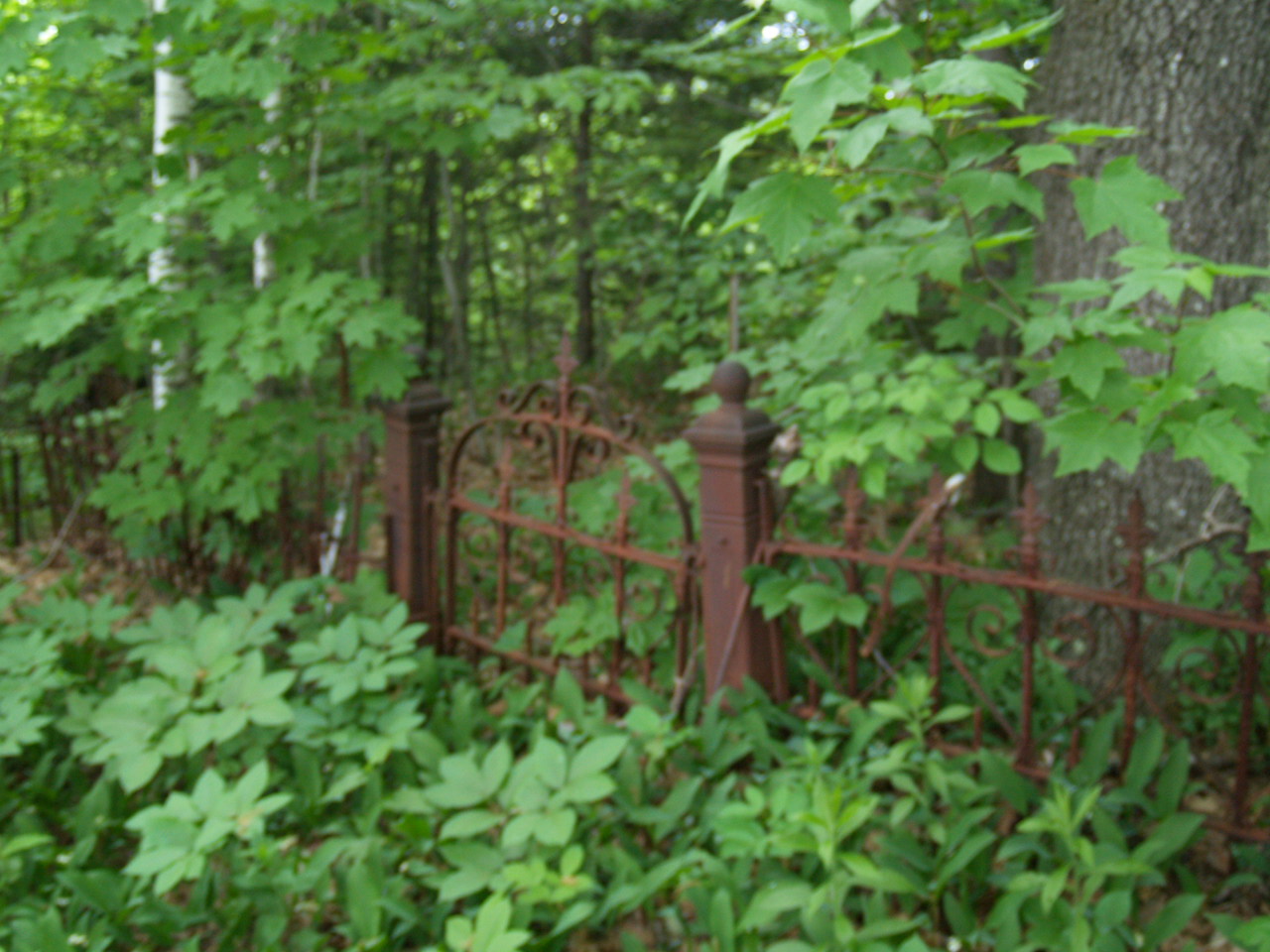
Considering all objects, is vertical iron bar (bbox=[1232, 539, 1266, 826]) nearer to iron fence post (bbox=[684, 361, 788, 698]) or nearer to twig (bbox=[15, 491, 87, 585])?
iron fence post (bbox=[684, 361, 788, 698])

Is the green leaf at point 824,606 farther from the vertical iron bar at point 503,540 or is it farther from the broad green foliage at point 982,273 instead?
the vertical iron bar at point 503,540

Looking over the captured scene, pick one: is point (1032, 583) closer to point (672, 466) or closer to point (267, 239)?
point (672, 466)

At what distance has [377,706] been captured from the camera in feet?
10.6

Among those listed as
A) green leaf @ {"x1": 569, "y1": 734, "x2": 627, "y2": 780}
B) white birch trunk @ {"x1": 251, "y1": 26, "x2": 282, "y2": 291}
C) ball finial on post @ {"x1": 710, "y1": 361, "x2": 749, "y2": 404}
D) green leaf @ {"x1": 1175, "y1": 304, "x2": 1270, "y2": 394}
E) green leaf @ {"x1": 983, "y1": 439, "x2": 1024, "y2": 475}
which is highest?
white birch trunk @ {"x1": 251, "y1": 26, "x2": 282, "y2": 291}

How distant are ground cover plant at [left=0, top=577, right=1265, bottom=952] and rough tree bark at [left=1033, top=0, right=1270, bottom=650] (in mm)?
798

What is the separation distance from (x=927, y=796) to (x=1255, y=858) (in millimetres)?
799

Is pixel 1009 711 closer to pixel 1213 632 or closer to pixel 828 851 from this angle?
pixel 1213 632

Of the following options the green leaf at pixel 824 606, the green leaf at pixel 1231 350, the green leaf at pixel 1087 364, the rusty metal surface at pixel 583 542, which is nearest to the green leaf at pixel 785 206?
the green leaf at pixel 1087 364

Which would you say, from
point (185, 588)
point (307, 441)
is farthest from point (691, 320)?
point (185, 588)

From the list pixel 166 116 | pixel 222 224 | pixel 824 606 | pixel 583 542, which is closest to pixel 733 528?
pixel 824 606

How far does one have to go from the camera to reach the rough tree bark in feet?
9.52

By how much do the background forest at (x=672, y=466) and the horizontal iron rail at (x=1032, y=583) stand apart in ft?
0.64

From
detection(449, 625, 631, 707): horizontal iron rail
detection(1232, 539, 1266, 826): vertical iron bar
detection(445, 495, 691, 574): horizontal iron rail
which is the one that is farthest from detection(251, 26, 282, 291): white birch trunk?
detection(1232, 539, 1266, 826): vertical iron bar

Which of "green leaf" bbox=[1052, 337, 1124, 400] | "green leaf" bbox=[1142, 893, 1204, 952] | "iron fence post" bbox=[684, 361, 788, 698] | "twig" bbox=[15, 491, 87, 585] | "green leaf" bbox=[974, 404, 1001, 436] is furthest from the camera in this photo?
"twig" bbox=[15, 491, 87, 585]
